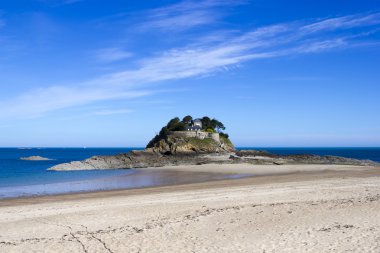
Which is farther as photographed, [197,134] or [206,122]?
[206,122]

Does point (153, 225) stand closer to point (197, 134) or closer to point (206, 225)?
point (206, 225)

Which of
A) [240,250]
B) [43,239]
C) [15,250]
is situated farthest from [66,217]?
[240,250]

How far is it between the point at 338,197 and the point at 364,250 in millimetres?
8455

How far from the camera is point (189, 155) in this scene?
2643 inches

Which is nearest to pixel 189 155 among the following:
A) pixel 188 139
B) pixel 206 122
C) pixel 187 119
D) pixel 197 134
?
pixel 188 139

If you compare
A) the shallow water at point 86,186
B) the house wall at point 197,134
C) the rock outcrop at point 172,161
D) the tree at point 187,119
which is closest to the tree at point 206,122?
the tree at point 187,119

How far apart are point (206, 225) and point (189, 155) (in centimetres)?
5414

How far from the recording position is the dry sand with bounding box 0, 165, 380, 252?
10.7 meters

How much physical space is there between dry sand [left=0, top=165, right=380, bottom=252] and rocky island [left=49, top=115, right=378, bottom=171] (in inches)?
1511

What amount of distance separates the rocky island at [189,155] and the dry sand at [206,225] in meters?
38.4

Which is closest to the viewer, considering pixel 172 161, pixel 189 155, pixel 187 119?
pixel 172 161

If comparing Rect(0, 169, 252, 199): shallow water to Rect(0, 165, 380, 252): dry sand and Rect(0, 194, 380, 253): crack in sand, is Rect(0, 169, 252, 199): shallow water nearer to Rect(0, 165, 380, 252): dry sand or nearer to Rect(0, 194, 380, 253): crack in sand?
Rect(0, 165, 380, 252): dry sand

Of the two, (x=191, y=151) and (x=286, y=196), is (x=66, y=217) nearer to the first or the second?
(x=286, y=196)

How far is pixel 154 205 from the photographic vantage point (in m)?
17.7
